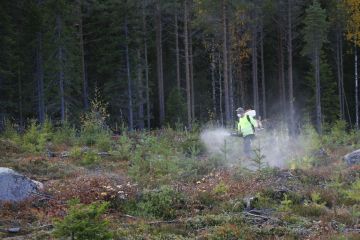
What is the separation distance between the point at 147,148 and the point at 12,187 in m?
6.64

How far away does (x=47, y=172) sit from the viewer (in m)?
13.7

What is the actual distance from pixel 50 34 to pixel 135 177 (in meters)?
21.3

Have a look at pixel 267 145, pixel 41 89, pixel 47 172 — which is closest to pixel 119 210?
pixel 47 172

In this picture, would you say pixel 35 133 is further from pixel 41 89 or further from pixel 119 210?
pixel 41 89

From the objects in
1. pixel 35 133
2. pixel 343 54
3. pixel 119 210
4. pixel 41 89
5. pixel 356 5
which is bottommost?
pixel 119 210

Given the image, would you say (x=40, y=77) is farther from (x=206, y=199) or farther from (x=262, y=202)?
(x=262, y=202)

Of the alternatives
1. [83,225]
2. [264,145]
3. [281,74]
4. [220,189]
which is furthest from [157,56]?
[83,225]

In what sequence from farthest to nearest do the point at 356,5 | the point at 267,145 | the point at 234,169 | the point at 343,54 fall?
the point at 343,54 < the point at 356,5 < the point at 267,145 < the point at 234,169

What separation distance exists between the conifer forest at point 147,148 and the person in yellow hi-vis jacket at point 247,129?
4cm

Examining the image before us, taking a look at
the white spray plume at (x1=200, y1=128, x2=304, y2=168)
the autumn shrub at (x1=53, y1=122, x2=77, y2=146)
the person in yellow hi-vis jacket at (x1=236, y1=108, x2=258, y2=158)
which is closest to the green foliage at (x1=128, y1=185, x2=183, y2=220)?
the white spray plume at (x1=200, y1=128, x2=304, y2=168)

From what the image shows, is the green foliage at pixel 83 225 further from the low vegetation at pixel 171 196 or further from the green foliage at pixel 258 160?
the green foliage at pixel 258 160

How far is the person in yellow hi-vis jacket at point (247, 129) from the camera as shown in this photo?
17750 mm

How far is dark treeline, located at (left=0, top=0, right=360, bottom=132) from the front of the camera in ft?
105

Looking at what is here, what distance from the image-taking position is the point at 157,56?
137 feet
